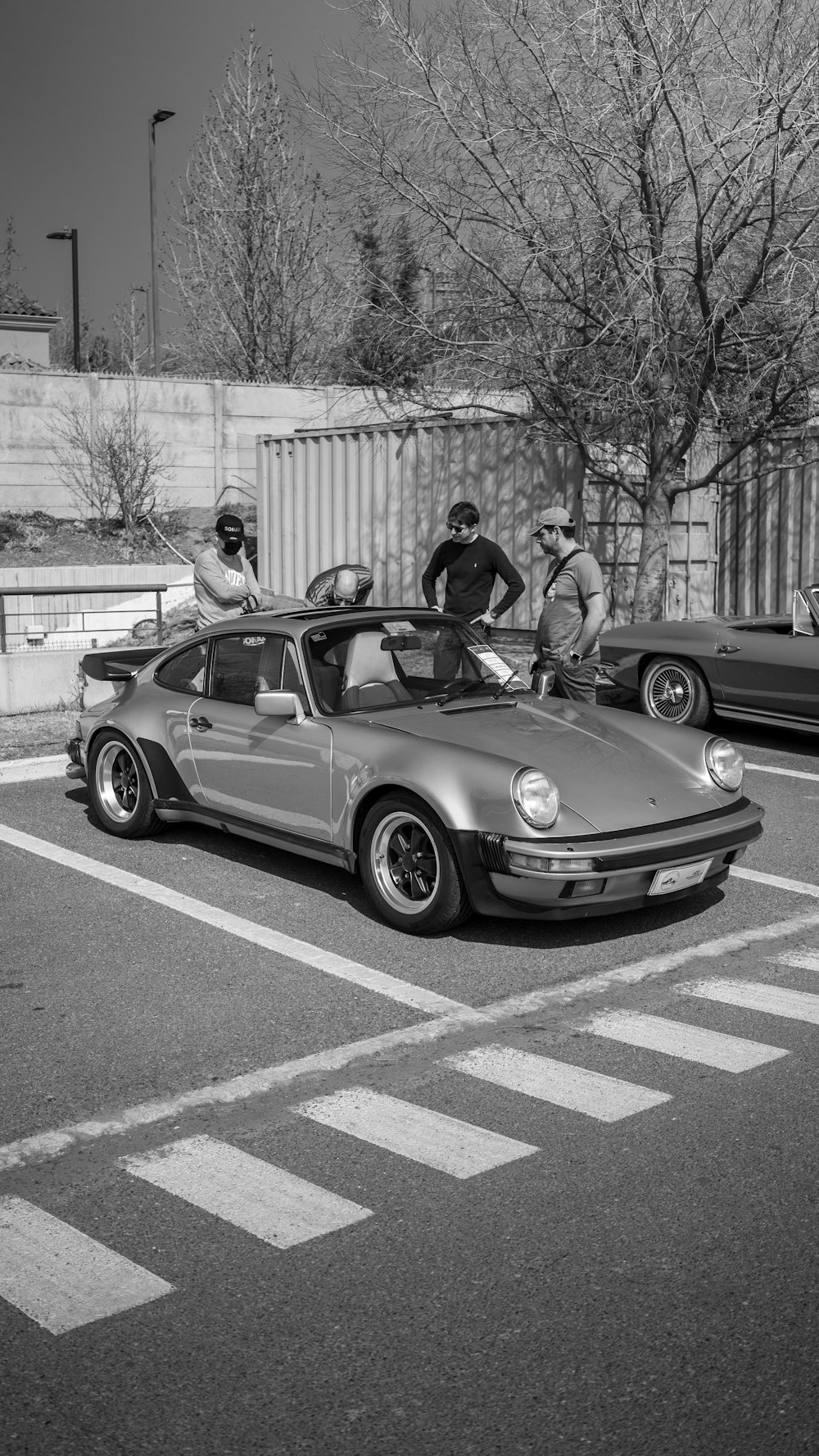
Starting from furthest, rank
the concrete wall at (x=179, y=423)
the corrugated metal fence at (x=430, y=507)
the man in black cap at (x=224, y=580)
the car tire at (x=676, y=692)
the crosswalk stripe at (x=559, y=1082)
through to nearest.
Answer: the concrete wall at (x=179, y=423), the corrugated metal fence at (x=430, y=507), the car tire at (x=676, y=692), the man in black cap at (x=224, y=580), the crosswalk stripe at (x=559, y=1082)

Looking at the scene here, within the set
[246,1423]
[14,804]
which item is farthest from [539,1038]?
[14,804]

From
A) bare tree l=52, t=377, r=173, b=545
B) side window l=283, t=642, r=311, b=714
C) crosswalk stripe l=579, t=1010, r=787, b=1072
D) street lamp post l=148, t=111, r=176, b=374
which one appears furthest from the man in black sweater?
street lamp post l=148, t=111, r=176, b=374

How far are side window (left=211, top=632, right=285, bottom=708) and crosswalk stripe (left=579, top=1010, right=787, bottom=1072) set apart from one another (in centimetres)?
258

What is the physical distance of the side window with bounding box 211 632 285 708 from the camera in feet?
22.9

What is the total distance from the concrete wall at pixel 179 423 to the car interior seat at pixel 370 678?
13907 mm

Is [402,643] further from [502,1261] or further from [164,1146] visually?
[502,1261]

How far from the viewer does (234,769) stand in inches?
276

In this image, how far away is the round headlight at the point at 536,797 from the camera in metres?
5.70

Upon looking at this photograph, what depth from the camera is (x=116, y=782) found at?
26.1ft

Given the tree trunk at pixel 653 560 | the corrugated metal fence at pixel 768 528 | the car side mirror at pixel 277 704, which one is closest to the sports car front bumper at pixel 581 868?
the car side mirror at pixel 277 704

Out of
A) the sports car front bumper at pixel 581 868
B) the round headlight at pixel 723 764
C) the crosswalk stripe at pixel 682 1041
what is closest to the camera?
the crosswalk stripe at pixel 682 1041

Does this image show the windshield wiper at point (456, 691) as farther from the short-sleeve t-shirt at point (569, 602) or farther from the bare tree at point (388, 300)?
the bare tree at point (388, 300)

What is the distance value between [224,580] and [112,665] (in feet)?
6.01

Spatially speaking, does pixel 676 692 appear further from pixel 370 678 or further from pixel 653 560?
pixel 370 678
